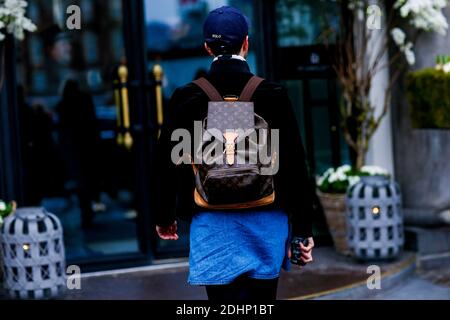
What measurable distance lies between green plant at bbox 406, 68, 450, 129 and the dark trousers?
130 inches

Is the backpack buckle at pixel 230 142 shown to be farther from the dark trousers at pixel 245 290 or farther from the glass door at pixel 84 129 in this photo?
the glass door at pixel 84 129

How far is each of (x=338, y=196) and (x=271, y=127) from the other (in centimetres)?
386

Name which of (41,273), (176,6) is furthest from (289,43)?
(41,273)

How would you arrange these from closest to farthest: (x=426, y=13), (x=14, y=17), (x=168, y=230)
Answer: (x=168, y=230), (x=14, y=17), (x=426, y=13)

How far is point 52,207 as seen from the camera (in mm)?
8070

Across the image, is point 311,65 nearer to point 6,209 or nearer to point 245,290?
point 6,209

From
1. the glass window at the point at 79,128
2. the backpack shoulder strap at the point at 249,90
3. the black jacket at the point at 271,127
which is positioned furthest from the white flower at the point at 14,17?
the backpack shoulder strap at the point at 249,90

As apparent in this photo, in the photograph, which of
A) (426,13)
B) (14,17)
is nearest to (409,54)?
(426,13)

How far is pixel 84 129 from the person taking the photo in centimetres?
843

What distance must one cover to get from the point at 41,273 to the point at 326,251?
103 inches

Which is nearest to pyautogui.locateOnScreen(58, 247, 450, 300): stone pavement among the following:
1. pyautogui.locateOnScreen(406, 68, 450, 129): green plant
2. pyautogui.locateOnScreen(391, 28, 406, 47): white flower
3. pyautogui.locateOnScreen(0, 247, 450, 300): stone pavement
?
pyautogui.locateOnScreen(0, 247, 450, 300): stone pavement

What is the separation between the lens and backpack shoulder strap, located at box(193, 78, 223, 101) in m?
3.43

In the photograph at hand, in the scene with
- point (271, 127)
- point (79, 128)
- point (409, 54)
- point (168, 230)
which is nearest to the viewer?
point (271, 127)
